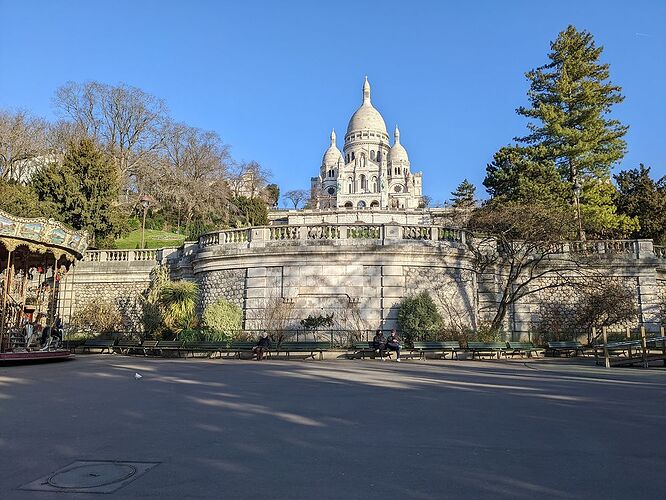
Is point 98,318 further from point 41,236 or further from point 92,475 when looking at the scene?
point 92,475

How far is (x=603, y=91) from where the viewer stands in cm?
3747

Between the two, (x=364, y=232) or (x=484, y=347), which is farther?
(x=364, y=232)

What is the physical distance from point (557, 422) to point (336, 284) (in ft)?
52.3

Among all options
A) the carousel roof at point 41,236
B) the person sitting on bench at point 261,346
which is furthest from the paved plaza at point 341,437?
the carousel roof at point 41,236

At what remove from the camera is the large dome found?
5743 inches

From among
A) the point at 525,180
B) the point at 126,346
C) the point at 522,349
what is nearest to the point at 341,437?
the point at 522,349

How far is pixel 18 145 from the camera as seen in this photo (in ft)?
158

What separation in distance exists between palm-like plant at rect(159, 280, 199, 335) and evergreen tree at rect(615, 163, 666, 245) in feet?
105

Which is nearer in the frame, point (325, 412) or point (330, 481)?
point (330, 481)

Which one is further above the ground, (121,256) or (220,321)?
(121,256)

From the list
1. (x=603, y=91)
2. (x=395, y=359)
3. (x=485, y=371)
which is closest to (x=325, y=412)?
(x=485, y=371)

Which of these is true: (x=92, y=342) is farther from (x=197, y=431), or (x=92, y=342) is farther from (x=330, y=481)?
(x=330, y=481)

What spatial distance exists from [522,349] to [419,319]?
4607 millimetres

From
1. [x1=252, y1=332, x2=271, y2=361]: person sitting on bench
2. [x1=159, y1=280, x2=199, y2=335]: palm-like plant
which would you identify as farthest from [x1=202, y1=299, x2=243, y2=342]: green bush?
[x1=252, y1=332, x2=271, y2=361]: person sitting on bench
